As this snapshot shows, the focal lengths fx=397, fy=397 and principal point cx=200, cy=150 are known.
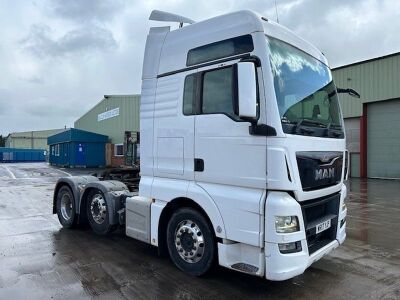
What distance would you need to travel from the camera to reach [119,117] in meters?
39.0

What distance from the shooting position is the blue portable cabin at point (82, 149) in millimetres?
38719

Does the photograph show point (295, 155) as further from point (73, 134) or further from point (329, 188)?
point (73, 134)

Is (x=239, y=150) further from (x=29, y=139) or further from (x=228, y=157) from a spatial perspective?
(x=29, y=139)

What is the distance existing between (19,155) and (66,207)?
6409 cm

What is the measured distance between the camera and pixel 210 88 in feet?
15.8

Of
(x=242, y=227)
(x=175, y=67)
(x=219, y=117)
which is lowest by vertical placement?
(x=242, y=227)

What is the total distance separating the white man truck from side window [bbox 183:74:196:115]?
0.05ft

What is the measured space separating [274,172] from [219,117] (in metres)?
0.98

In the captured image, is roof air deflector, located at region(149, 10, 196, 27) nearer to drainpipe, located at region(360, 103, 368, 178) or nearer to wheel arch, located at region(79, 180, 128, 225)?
wheel arch, located at region(79, 180, 128, 225)

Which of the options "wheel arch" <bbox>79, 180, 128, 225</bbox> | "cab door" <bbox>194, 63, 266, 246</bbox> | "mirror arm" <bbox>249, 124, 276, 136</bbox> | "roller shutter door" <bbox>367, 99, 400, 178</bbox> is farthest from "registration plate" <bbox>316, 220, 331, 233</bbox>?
"roller shutter door" <bbox>367, 99, 400, 178</bbox>

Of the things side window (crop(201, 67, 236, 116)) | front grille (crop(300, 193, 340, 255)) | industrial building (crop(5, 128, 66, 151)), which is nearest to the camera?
front grille (crop(300, 193, 340, 255))

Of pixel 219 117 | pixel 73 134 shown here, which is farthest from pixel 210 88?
pixel 73 134

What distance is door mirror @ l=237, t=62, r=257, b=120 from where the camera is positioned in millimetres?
3940

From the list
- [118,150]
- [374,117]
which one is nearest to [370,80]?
[374,117]
